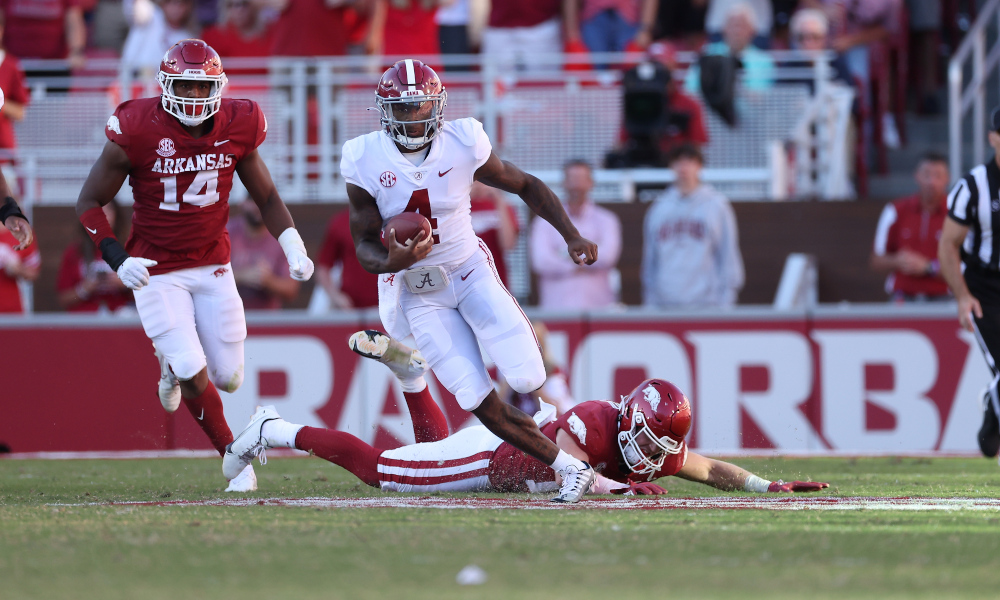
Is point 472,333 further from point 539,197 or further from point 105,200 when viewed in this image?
point 105,200

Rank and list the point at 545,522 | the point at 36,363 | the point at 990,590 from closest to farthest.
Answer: the point at 990,590
the point at 545,522
the point at 36,363

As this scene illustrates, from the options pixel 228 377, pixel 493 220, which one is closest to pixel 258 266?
pixel 493 220

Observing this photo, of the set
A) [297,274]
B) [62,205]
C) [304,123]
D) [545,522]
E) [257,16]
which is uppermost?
[257,16]

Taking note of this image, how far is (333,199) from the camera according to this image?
11.0 m

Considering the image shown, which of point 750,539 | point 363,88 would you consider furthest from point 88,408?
point 750,539

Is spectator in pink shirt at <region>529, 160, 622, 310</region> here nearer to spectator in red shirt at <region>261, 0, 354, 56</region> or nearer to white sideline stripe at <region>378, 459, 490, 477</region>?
spectator in red shirt at <region>261, 0, 354, 56</region>

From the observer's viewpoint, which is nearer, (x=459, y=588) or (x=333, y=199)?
(x=459, y=588)

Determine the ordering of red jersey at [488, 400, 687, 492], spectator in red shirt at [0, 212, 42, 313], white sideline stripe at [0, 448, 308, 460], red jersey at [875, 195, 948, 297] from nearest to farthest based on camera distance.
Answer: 1. red jersey at [488, 400, 687, 492]
2. white sideline stripe at [0, 448, 308, 460]
3. spectator in red shirt at [0, 212, 42, 313]
4. red jersey at [875, 195, 948, 297]

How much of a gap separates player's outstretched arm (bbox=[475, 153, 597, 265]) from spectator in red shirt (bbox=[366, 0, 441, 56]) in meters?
5.61

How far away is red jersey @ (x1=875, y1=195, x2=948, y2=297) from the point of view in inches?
374

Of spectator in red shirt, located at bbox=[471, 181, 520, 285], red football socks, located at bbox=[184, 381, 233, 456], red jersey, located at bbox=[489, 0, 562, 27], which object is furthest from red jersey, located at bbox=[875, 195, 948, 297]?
red football socks, located at bbox=[184, 381, 233, 456]

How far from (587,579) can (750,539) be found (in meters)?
0.87

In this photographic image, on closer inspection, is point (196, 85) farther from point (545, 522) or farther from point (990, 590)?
point (990, 590)

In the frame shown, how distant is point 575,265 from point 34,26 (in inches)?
230
